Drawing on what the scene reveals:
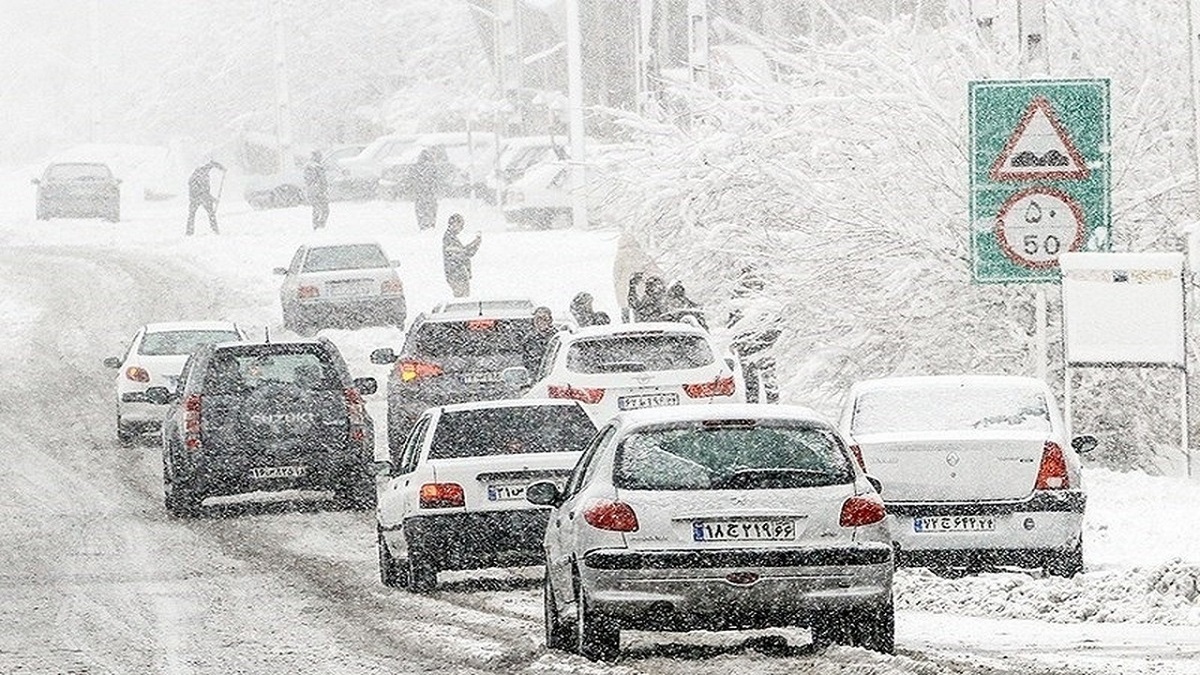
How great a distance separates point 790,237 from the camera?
25.2 m

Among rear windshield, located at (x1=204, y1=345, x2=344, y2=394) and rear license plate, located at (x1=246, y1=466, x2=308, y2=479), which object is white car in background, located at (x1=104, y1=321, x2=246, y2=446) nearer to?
rear windshield, located at (x1=204, y1=345, x2=344, y2=394)

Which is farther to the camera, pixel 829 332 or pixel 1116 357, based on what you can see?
pixel 829 332

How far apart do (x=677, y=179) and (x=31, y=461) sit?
24.4 ft

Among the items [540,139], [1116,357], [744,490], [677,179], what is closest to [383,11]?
[540,139]

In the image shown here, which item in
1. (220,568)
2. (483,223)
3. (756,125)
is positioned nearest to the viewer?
(220,568)

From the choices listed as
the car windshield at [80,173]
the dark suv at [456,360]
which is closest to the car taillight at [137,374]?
the dark suv at [456,360]

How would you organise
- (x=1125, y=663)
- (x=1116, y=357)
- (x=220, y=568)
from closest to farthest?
(x=1125, y=663), (x=220, y=568), (x=1116, y=357)

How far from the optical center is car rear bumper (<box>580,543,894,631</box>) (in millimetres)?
11859

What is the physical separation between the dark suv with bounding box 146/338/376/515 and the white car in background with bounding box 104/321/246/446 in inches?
244

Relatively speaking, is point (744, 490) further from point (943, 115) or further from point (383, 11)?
point (383, 11)

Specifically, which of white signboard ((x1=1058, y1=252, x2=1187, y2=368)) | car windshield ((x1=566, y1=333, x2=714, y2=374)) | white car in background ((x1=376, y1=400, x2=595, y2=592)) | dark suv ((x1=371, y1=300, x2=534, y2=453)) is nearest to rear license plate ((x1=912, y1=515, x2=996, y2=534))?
white car in background ((x1=376, y1=400, x2=595, y2=592))

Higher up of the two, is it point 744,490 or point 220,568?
point 744,490

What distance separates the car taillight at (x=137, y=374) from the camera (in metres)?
29.9

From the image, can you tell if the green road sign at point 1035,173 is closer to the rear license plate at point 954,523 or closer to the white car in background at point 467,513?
the rear license plate at point 954,523
